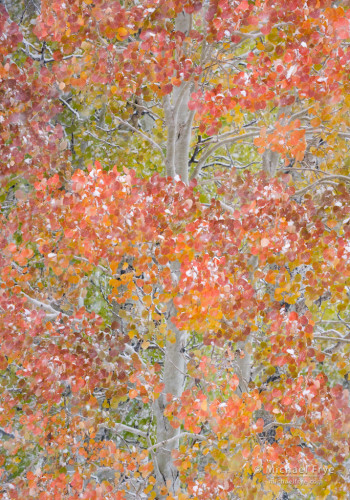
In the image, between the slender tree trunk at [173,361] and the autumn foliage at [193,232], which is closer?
the autumn foliage at [193,232]

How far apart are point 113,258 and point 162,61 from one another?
1585 mm

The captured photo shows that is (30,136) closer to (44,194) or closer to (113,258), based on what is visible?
(44,194)

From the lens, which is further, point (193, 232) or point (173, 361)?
point (173, 361)

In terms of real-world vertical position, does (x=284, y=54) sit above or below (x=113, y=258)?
above

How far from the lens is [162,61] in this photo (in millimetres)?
3834

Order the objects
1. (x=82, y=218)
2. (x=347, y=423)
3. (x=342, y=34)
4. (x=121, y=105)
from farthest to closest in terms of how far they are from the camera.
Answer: (x=121, y=105) < (x=82, y=218) < (x=347, y=423) < (x=342, y=34)

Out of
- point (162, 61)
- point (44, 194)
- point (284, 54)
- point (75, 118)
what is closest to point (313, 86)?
point (284, 54)

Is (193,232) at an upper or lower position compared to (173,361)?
upper

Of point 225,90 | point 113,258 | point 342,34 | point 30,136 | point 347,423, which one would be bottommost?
point 347,423

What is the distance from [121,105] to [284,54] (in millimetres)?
2846

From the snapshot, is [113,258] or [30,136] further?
[30,136]

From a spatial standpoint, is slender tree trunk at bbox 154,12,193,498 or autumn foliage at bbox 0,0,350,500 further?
slender tree trunk at bbox 154,12,193,498

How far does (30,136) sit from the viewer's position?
4.48 m

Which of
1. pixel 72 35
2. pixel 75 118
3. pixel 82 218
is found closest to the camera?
pixel 72 35
